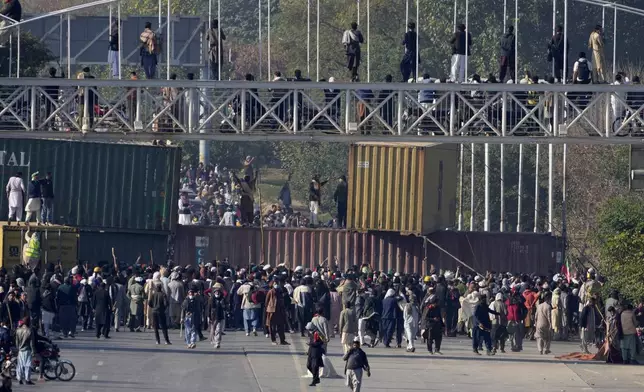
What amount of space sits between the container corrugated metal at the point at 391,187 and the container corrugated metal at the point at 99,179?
505 cm

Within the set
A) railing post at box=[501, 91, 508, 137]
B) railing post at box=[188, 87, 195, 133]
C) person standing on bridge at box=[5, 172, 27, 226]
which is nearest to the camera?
railing post at box=[501, 91, 508, 137]

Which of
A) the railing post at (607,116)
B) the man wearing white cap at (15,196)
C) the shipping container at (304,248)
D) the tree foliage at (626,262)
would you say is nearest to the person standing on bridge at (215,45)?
the man wearing white cap at (15,196)

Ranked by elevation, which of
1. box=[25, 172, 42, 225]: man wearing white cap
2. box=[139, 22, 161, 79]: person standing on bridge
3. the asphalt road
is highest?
box=[139, 22, 161, 79]: person standing on bridge

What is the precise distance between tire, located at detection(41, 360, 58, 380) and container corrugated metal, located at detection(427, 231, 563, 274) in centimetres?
1908

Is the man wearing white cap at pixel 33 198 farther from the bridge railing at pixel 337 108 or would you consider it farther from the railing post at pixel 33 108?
the railing post at pixel 33 108

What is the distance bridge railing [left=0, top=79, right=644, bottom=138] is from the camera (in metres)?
36.7

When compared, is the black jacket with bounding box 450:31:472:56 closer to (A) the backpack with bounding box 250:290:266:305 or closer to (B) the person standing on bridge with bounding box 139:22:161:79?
(B) the person standing on bridge with bounding box 139:22:161:79

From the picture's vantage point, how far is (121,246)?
43094 millimetres

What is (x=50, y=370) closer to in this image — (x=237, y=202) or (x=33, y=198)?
(x=33, y=198)

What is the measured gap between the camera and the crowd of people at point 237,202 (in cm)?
4519

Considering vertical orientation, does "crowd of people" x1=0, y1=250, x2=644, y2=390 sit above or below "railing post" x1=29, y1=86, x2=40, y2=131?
below

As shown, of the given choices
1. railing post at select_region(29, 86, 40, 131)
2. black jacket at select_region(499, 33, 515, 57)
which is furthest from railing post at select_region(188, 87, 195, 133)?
black jacket at select_region(499, 33, 515, 57)

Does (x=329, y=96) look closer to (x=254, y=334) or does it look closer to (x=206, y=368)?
(x=254, y=334)

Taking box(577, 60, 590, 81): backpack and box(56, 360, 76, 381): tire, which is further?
box(577, 60, 590, 81): backpack
